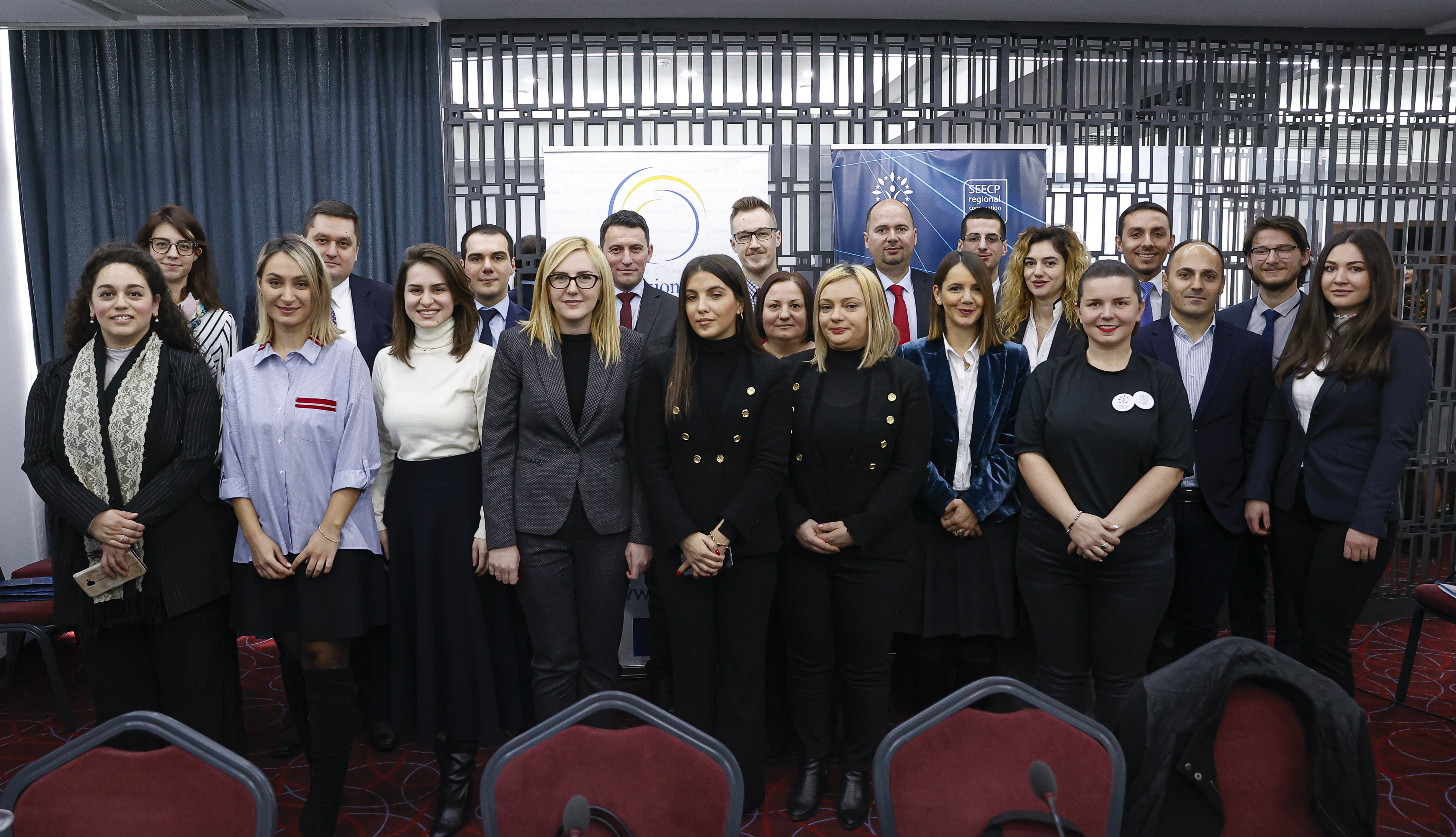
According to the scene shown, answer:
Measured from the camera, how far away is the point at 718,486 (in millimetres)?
2506

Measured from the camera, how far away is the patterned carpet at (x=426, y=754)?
8.71 ft

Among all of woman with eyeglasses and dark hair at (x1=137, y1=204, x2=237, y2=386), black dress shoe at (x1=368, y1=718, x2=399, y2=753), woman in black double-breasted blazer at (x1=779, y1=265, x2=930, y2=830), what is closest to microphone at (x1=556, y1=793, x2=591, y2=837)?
woman in black double-breasted blazer at (x1=779, y1=265, x2=930, y2=830)

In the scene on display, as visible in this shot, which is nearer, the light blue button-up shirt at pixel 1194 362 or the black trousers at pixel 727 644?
the black trousers at pixel 727 644

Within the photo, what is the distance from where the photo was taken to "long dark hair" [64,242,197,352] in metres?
2.43

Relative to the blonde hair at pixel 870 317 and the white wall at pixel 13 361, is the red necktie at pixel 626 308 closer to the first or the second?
the blonde hair at pixel 870 317

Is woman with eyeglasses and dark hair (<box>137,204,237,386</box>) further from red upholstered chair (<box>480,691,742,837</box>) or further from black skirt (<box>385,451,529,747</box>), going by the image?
red upholstered chair (<box>480,691,742,837</box>)

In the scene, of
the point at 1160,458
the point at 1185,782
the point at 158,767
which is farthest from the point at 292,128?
the point at 1185,782

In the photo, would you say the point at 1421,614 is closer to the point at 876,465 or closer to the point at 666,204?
the point at 876,465

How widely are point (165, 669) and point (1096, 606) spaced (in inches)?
106

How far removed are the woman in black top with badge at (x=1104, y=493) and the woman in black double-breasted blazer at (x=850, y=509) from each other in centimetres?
40

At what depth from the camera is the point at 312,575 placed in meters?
2.45

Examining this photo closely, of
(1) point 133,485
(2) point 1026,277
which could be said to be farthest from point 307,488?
(2) point 1026,277

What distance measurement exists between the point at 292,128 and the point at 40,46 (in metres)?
1.31

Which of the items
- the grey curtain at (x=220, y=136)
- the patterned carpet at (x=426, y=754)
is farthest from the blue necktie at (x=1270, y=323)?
the grey curtain at (x=220, y=136)
